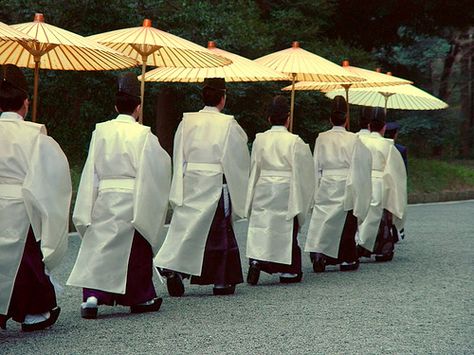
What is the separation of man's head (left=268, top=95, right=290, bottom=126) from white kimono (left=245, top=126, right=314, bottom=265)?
0.07 meters

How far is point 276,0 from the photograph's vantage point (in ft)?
80.1

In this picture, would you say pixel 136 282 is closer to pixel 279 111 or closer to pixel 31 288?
pixel 31 288

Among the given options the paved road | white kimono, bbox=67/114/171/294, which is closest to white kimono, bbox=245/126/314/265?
the paved road

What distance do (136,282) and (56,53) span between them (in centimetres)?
221

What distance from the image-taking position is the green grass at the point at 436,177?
23.8m

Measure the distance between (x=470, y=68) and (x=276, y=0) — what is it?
15.4 m

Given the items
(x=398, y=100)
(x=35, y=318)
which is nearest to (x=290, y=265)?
(x=35, y=318)

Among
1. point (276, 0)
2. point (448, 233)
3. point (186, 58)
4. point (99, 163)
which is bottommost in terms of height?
point (448, 233)

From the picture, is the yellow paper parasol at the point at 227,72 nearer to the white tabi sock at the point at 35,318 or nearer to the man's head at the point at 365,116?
the man's head at the point at 365,116

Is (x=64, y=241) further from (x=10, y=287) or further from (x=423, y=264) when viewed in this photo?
(x=423, y=264)

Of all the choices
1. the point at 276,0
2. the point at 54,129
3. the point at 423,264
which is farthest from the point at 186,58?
the point at 276,0

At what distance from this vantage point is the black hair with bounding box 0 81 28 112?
673 cm

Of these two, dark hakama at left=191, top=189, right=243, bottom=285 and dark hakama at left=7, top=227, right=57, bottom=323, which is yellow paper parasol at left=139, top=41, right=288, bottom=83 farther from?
dark hakama at left=7, top=227, right=57, bottom=323

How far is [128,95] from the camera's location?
7.66 meters
